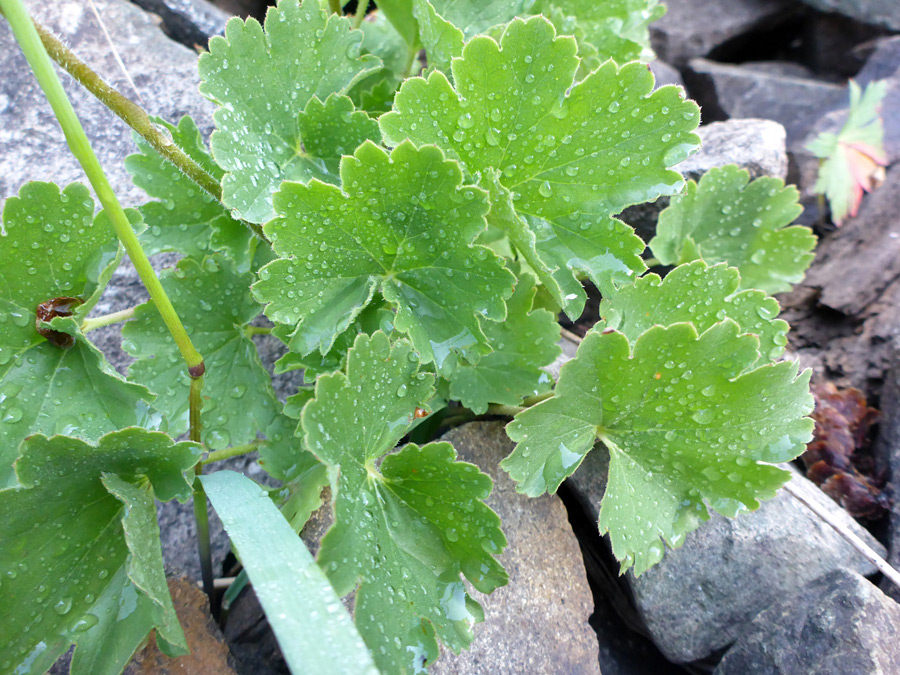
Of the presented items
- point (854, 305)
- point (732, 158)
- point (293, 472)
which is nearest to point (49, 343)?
point (293, 472)

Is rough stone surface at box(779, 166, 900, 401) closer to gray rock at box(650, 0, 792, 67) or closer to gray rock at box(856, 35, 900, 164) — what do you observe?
gray rock at box(856, 35, 900, 164)

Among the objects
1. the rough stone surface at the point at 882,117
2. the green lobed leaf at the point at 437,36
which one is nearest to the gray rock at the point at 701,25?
the rough stone surface at the point at 882,117

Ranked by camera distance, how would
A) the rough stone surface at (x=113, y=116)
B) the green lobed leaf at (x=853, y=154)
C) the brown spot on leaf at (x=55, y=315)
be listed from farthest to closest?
the green lobed leaf at (x=853, y=154)
the rough stone surface at (x=113, y=116)
the brown spot on leaf at (x=55, y=315)

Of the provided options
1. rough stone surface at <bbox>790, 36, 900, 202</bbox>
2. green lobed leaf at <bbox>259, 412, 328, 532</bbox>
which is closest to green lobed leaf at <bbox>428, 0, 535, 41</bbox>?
green lobed leaf at <bbox>259, 412, 328, 532</bbox>

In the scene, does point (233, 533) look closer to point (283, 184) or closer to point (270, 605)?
point (270, 605)

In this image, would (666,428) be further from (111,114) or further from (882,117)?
(882,117)

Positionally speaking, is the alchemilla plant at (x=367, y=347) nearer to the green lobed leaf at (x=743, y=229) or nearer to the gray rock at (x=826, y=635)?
the gray rock at (x=826, y=635)

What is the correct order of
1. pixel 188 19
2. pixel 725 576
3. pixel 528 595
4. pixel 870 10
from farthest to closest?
1. pixel 870 10
2. pixel 188 19
3. pixel 725 576
4. pixel 528 595
